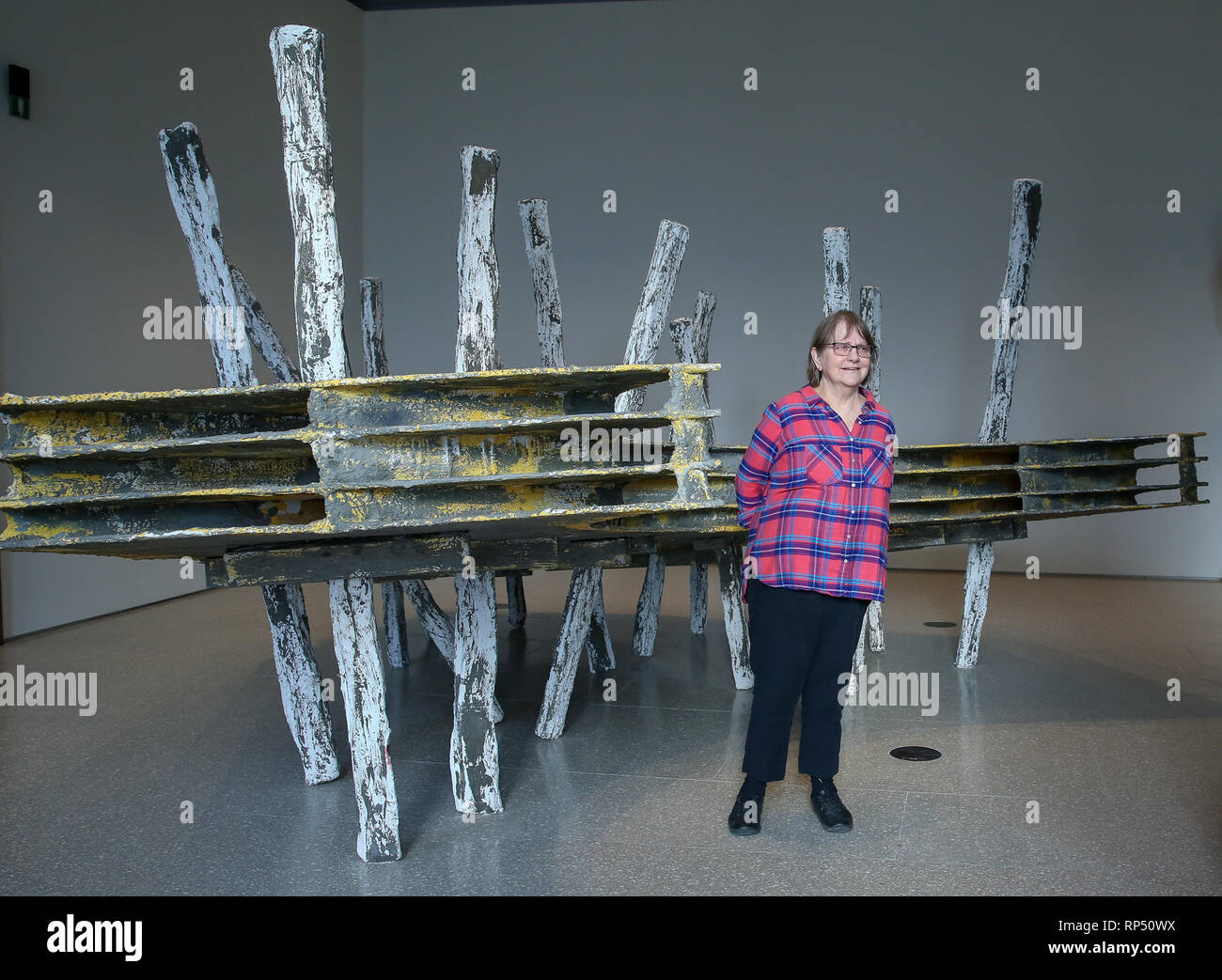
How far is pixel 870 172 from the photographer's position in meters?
9.64

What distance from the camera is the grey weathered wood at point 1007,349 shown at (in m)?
5.52

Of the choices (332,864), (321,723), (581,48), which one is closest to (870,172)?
(581,48)

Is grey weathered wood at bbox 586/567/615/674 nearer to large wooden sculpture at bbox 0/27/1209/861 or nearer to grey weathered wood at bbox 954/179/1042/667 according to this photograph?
large wooden sculpture at bbox 0/27/1209/861

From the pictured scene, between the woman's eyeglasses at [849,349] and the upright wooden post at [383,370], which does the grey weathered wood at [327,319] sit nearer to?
the woman's eyeglasses at [849,349]

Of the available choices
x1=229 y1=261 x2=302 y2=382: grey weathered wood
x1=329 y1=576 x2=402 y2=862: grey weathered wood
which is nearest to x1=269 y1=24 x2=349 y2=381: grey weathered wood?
x1=329 y1=576 x2=402 y2=862: grey weathered wood

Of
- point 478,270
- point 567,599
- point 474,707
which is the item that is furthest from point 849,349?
point 567,599

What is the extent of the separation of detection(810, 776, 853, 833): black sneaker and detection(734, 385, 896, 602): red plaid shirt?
0.70 metres

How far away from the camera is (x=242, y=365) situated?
3895 mm

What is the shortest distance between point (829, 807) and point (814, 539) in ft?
3.05

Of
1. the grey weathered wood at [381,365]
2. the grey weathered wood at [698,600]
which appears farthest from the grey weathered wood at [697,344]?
the grey weathered wood at [381,365]

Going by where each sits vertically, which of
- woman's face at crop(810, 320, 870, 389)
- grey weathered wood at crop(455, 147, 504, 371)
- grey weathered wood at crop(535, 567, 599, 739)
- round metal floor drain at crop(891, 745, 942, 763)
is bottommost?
Answer: round metal floor drain at crop(891, 745, 942, 763)

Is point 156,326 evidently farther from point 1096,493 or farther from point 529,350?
point 1096,493

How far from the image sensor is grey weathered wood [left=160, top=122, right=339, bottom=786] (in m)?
3.85
